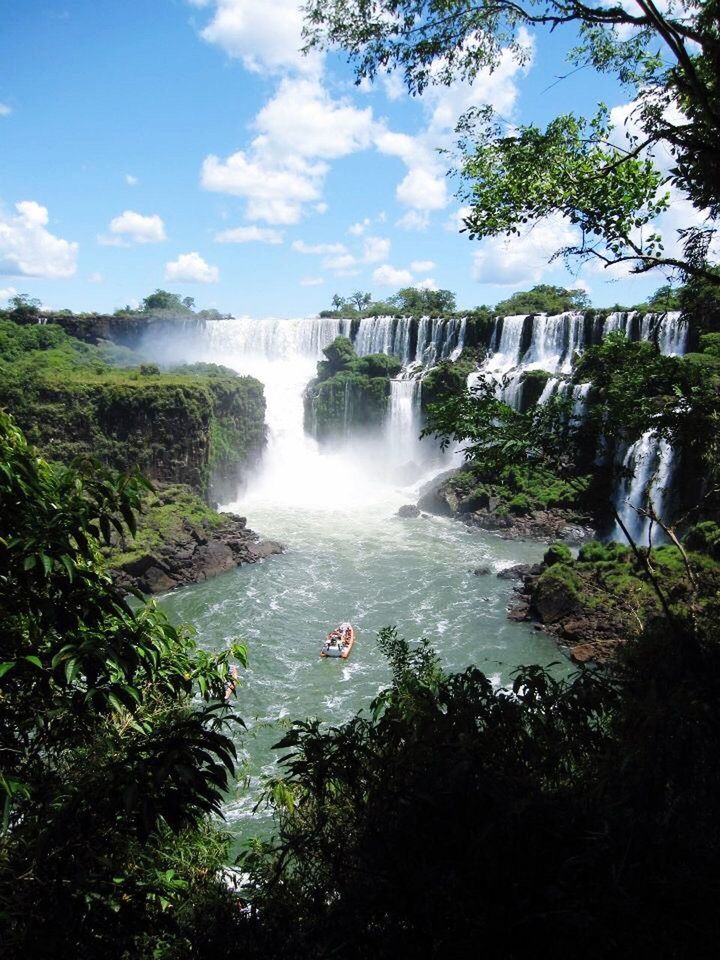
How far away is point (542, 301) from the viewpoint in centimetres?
4628

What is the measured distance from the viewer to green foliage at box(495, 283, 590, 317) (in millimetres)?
43375

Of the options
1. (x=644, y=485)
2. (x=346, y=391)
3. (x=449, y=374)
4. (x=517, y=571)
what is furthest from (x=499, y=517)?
(x=346, y=391)

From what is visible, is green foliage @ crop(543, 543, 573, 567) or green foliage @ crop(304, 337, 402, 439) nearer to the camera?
green foliage @ crop(543, 543, 573, 567)

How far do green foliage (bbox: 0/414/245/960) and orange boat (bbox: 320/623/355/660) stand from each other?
1228 cm

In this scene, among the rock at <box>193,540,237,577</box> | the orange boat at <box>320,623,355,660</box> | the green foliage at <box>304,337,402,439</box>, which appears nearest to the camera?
the orange boat at <box>320,623,355,660</box>

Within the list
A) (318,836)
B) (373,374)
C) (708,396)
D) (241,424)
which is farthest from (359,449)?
(318,836)

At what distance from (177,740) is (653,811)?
2182 mm

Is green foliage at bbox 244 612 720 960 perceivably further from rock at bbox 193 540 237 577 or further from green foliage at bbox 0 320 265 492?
green foliage at bbox 0 320 265 492

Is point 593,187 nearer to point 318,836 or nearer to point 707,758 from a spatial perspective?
point 707,758

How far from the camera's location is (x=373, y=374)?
38844 millimetres

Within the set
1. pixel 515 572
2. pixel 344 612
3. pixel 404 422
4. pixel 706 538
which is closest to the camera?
pixel 706 538

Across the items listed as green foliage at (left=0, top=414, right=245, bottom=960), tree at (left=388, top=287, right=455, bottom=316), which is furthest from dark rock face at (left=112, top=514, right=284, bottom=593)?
tree at (left=388, top=287, right=455, bottom=316)

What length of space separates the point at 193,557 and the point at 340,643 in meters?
9.08

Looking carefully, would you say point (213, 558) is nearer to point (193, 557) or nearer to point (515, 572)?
point (193, 557)
